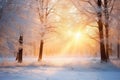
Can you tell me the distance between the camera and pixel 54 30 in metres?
33.9

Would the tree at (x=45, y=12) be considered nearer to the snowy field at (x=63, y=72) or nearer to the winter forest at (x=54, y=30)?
the winter forest at (x=54, y=30)

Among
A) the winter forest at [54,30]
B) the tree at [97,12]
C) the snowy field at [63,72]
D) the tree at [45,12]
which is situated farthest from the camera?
the tree at [45,12]

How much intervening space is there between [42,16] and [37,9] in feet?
3.63

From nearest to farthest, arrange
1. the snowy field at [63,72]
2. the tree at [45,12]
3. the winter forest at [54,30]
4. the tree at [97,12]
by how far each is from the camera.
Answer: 1. the snowy field at [63,72]
2. the winter forest at [54,30]
3. the tree at [97,12]
4. the tree at [45,12]

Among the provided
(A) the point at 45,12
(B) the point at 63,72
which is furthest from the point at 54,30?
(B) the point at 63,72

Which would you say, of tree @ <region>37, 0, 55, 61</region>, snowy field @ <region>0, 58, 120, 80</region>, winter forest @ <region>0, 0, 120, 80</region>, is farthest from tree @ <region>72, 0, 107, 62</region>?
tree @ <region>37, 0, 55, 61</region>

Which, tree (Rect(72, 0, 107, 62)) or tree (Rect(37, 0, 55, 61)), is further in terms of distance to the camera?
tree (Rect(37, 0, 55, 61))

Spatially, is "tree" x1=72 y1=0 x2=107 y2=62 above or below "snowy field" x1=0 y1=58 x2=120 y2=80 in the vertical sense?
above

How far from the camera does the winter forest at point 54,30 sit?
2043cm

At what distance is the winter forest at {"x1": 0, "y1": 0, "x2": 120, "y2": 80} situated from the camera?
67.0 feet

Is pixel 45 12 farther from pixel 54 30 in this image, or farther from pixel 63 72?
pixel 63 72

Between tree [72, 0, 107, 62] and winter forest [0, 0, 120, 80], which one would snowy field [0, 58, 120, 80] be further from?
tree [72, 0, 107, 62]

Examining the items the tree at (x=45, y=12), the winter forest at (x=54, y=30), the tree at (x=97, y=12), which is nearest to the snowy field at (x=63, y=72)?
the winter forest at (x=54, y=30)

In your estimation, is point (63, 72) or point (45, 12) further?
point (45, 12)
